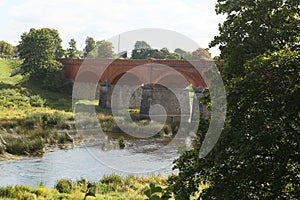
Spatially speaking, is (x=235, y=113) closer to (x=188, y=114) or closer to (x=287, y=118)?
(x=287, y=118)

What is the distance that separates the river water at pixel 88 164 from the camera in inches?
916

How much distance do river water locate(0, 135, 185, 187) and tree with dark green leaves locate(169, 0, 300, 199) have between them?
41.3ft

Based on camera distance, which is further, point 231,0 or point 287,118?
point 231,0

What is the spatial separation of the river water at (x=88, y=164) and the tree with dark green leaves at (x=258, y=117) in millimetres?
12580

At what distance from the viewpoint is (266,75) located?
938 centimetres

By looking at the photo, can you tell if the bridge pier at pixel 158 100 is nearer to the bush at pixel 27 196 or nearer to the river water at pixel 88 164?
the river water at pixel 88 164

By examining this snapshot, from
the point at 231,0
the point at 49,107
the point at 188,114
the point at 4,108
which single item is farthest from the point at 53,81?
the point at 231,0

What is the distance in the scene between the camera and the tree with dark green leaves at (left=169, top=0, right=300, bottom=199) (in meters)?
9.19

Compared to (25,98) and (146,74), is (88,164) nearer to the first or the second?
(146,74)

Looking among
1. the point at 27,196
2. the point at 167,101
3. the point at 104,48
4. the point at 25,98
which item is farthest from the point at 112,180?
the point at 104,48

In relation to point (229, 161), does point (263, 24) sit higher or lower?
higher

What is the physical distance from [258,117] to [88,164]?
65.6 feet

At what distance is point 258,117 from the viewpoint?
Answer: 30.6ft

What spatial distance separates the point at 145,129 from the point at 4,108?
59.5 ft
